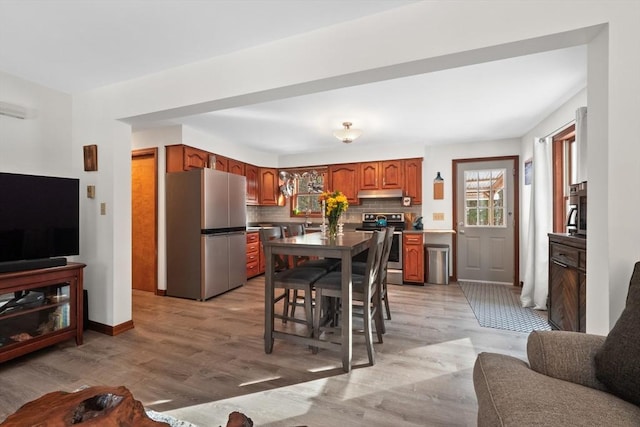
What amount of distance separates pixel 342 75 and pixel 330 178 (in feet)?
12.1

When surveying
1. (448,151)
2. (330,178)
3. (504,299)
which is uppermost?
(448,151)

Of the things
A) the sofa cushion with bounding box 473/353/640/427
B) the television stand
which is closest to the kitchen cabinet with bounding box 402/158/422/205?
the sofa cushion with bounding box 473/353/640/427

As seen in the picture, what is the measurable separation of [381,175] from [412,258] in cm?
155

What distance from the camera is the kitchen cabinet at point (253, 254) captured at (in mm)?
4977

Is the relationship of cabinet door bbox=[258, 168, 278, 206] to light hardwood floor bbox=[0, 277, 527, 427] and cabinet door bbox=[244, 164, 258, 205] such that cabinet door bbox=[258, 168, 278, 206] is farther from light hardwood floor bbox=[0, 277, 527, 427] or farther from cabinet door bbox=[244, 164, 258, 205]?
light hardwood floor bbox=[0, 277, 527, 427]

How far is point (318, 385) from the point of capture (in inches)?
76.5

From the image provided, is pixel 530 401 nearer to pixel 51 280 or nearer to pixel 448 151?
pixel 51 280

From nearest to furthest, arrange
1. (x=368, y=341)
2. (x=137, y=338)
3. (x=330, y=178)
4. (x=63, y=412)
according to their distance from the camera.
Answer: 1. (x=63, y=412)
2. (x=368, y=341)
3. (x=137, y=338)
4. (x=330, y=178)

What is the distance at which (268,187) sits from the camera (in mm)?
5930

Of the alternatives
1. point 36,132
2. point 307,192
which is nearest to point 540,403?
point 36,132

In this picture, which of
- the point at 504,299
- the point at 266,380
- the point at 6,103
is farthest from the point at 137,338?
the point at 504,299

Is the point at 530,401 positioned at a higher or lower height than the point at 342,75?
lower

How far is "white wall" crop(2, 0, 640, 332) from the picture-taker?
4.53 feet

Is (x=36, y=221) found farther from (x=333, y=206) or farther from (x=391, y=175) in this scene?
(x=391, y=175)
